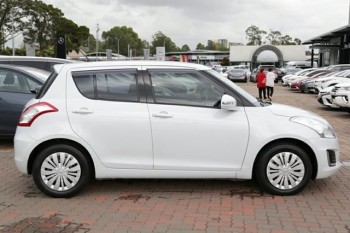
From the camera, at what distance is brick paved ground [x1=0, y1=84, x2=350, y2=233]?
4.24 metres

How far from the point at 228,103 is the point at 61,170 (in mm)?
2065

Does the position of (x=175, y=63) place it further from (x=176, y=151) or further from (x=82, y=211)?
(x=82, y=211)

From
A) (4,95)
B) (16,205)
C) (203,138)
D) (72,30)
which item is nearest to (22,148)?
(16,205)

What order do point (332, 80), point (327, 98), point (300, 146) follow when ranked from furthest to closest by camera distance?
point (332, 80), point (327, 98), point (300, 146)

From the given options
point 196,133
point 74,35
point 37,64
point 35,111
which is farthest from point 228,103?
point 74,35

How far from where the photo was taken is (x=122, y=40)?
15062 centimetres

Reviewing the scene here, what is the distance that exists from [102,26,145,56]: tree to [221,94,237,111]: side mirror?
144 meters

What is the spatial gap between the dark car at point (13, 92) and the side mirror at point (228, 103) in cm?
445

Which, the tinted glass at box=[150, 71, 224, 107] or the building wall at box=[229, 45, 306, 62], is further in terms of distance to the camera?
the building wall at box=[229, 45, 306, 62]

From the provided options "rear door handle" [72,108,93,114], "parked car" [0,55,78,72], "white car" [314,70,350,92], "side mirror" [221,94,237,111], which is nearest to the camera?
"side mirror" [221,94,237,111]

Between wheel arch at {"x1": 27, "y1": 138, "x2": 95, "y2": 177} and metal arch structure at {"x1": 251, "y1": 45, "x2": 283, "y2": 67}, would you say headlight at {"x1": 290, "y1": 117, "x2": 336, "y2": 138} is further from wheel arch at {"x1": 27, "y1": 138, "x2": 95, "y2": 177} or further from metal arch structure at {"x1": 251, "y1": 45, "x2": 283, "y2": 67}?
metal arch structure at {"x1": 251, "y1": 45, "x2": 283, "y2": 67}

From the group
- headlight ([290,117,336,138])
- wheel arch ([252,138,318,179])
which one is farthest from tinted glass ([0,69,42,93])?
headlight ([290,117,336,138])

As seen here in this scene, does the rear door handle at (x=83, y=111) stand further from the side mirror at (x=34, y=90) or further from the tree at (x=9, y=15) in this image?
the tree at (x=9, y=15)

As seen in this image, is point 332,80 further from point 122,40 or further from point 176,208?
point 122,40
